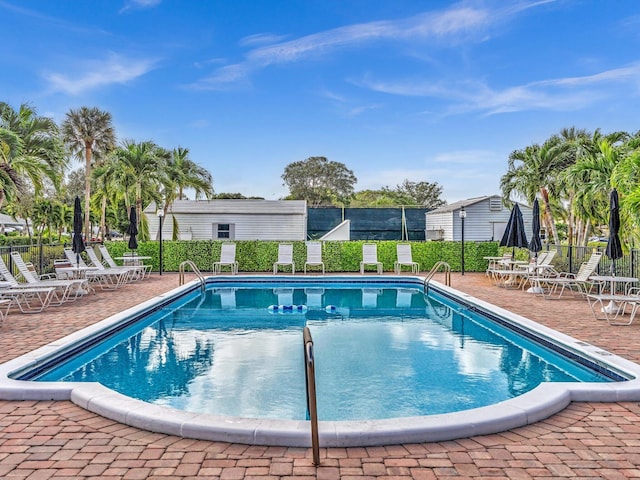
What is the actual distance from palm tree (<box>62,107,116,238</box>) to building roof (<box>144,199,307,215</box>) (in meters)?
3.92

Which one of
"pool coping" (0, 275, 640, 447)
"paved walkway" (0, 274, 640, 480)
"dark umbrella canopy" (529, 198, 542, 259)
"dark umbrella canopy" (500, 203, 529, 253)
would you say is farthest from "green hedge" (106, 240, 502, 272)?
"paved walkway" (0, 274, 640, 480)

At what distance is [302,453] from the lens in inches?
117

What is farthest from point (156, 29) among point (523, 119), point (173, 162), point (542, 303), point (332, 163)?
point (332, 163)

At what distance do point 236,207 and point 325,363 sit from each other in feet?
57.4

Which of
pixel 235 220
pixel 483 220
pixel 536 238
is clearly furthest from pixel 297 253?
pixel 483 220

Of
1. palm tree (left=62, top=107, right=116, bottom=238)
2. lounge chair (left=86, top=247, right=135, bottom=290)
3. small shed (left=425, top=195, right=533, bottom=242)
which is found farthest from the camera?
small shed (left=425, top=195, right=533, bottom=242)

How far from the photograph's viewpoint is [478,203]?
24.2 meters

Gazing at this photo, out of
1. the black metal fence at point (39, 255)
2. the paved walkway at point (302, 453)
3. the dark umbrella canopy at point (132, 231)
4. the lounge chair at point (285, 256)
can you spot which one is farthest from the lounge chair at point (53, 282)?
the lounge chair at point (285, 256)

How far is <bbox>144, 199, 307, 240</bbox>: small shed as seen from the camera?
22.4 m

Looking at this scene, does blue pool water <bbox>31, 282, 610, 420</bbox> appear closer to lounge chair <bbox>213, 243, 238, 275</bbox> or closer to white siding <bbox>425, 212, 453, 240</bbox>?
lounge chair <bbox>213, 243, 238, 275</bbox>

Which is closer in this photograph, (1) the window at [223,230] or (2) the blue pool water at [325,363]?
(2) the blue pool water at [325,363]

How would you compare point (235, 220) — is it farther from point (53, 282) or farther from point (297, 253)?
point (53, 282)

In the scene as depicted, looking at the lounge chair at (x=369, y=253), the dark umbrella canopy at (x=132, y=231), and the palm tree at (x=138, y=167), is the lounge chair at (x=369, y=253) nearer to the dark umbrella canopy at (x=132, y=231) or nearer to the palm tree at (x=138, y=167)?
the dark umbrella canopy at (x=132, y=231)

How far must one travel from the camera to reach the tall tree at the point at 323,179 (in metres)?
56.2
